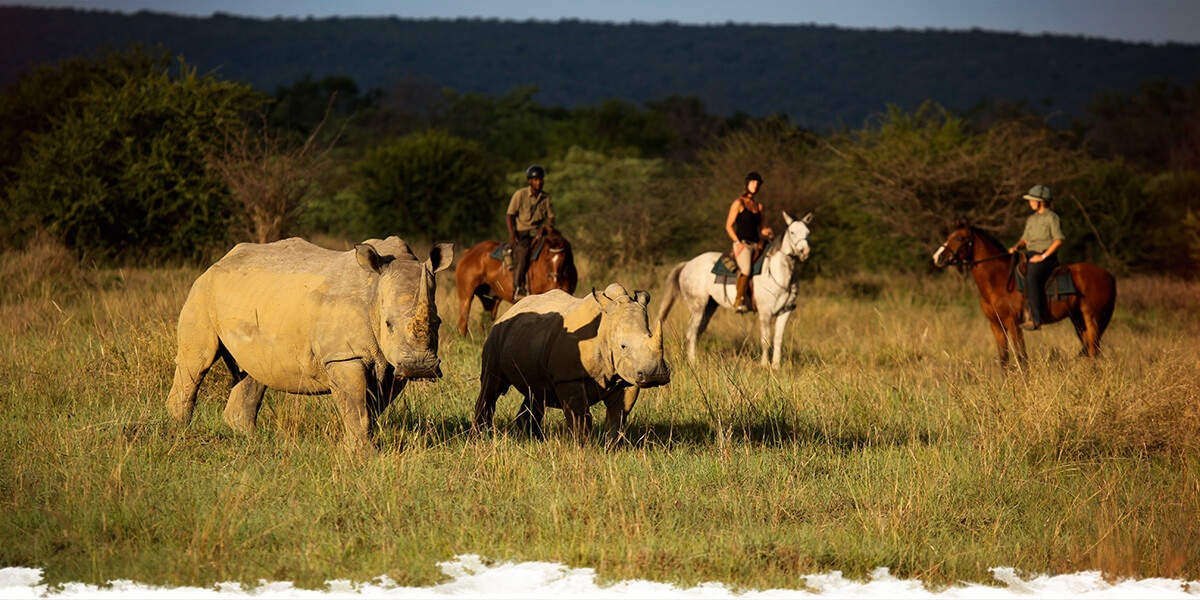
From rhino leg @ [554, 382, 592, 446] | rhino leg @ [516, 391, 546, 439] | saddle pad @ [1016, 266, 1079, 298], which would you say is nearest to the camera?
rhino leg @ [554, 382, 592, 446]

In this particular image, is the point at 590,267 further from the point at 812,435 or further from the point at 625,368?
the point at 625,368

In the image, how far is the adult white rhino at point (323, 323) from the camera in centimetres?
662

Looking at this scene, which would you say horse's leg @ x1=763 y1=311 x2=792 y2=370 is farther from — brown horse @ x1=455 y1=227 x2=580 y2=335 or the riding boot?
brown horse @ x1=455 y1=227 x2=580 y2=335

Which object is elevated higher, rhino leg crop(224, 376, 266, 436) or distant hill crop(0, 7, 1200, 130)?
distant hill crop(0, 7, 1200, 130)

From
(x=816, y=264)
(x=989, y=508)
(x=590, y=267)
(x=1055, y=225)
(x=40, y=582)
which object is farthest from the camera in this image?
(x=816, y=264)

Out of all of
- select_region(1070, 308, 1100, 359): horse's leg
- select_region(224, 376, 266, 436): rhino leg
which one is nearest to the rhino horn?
select_region(224, 376, 266, 436): rhino leg

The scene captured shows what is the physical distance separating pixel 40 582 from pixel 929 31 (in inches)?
7574

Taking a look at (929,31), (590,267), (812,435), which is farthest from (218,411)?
(929,31)

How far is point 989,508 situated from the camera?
22.6 feet

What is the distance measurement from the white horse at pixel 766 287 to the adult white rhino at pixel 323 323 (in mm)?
7311

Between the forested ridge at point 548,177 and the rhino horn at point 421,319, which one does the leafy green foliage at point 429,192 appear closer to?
the forested ridge at point 548,177

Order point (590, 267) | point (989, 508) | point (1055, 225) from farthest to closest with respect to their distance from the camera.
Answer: point (590, 267), point (1055, 225), point (989, 508)

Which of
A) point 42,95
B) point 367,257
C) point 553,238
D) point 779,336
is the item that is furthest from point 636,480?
point 42,95

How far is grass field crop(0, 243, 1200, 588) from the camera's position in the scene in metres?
5.72
